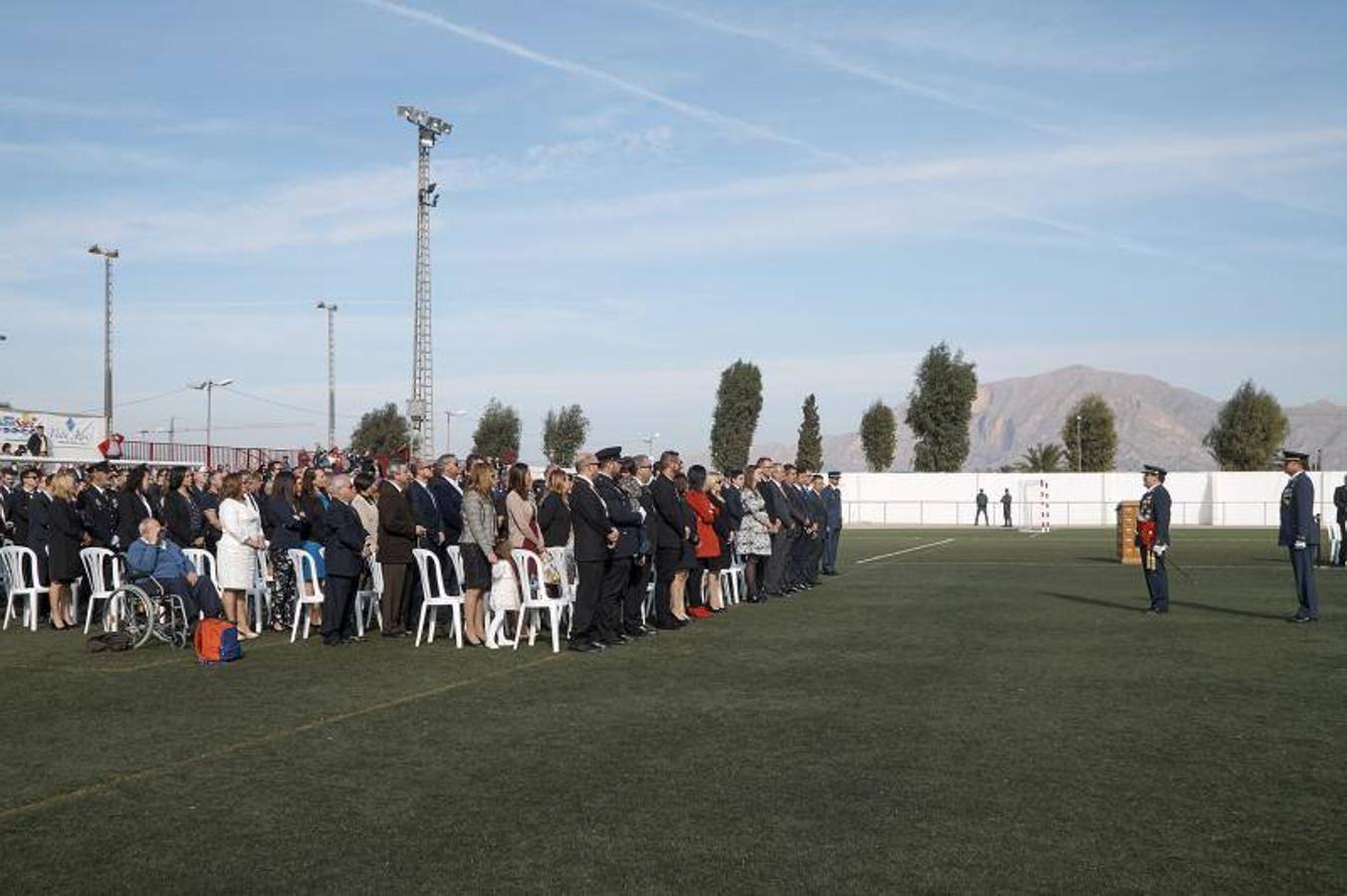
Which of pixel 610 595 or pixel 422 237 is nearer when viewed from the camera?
pixel 610 595

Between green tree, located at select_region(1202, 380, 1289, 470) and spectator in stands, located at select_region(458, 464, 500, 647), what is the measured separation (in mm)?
98569

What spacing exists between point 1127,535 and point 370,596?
63.4 feet

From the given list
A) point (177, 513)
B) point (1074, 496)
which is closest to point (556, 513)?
point (177, 513)

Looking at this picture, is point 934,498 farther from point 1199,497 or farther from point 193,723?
point 193,723

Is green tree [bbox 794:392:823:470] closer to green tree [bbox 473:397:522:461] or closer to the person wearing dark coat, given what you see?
green tree [bbox 473:397:522:461]

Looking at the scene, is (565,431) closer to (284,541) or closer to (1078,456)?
(1078,456)

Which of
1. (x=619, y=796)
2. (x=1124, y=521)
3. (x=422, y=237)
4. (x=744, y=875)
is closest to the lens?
(x=744, y=875)

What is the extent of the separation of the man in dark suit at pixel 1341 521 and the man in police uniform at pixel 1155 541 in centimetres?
995

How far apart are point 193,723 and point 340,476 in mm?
5275

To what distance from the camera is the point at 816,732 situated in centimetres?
842

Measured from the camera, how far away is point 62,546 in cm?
1561

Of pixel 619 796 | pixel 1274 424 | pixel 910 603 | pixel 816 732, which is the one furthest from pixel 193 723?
pixel 1274 424

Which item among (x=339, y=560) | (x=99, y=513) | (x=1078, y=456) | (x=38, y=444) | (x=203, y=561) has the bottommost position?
(x=203, y=561)

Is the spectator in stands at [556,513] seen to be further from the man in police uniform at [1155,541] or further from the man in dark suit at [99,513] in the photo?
the man in police uniform at [1155,541]
